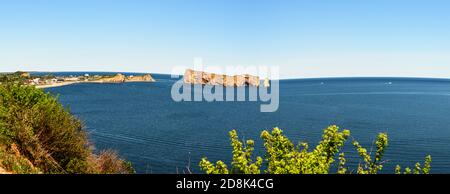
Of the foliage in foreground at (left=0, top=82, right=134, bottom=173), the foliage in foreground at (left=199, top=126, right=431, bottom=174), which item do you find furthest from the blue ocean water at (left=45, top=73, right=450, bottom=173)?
the foliage in foreground at (left=199, top=126, right=431, bottom=174)

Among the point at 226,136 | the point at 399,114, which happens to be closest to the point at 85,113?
the point at 226,136

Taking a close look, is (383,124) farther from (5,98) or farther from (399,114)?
(5,98)

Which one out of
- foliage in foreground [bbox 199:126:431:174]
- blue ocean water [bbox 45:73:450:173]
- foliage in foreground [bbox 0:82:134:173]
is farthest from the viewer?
blue ocean water [bbox 45:73:450:173]

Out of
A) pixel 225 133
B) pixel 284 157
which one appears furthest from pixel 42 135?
pixel 225 133

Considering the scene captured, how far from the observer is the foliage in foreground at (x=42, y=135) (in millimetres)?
21969

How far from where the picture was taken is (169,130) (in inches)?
2574

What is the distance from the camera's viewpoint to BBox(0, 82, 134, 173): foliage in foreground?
72.1ft

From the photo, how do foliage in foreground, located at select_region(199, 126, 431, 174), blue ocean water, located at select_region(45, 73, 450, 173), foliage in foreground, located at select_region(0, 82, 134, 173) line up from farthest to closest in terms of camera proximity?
1. blue ocean water, located at select_region(45, 73, 450, 173)
2. foliage in foreground, located at select_region(0, 82, 134, 173)
3. foliage in foreground, located at select_region(199, 126, 431, 174)

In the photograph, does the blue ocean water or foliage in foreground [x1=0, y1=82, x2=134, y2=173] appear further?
the blue ocean water

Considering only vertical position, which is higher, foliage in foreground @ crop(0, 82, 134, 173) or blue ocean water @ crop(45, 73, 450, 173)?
foliage in foreground @ crop(0, 82, 134, 173)

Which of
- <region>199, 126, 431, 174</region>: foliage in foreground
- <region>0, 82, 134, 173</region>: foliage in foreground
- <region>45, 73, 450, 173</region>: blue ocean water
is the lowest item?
<region>45, 73, 450, 173</region>: blue ocean water

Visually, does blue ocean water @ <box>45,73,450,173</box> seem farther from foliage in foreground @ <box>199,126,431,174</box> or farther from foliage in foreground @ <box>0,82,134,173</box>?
foliage in foreground @ <box>199,126,431,174</box>
